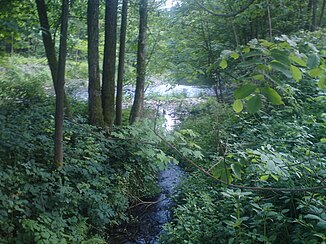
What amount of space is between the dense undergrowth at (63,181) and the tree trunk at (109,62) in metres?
0.67

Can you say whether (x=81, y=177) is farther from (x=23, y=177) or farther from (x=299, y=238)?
(x=299, y=238)

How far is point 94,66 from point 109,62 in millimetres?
400

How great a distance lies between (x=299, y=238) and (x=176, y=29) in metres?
7.61

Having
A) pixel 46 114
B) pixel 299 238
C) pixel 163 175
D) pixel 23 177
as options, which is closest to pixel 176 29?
pixel 163 175

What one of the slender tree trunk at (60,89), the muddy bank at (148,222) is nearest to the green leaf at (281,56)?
the slender tree trunk at (60,89)

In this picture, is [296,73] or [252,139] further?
[252,139]

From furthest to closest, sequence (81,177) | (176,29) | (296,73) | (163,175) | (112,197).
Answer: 1. (176,29)
2. (163,175)
3. (112,197)
4. (81,177)
5. (296,73)

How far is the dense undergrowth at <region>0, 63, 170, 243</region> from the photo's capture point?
9.84 feet

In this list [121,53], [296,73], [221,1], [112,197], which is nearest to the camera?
[296,73]

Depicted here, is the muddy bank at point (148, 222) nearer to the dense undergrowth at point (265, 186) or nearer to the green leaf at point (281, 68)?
the dense undergrowth at point (265, 186)

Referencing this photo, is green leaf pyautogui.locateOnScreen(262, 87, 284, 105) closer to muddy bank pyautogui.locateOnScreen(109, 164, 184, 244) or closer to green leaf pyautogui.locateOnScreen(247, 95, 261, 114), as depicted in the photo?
green leaf pyautogui.locateOnScreen(247, 95, 261, 114)

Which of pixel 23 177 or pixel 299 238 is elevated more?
pixel 23 177

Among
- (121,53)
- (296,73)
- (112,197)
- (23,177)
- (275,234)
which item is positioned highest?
→ (121,53)

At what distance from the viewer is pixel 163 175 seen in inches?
268
